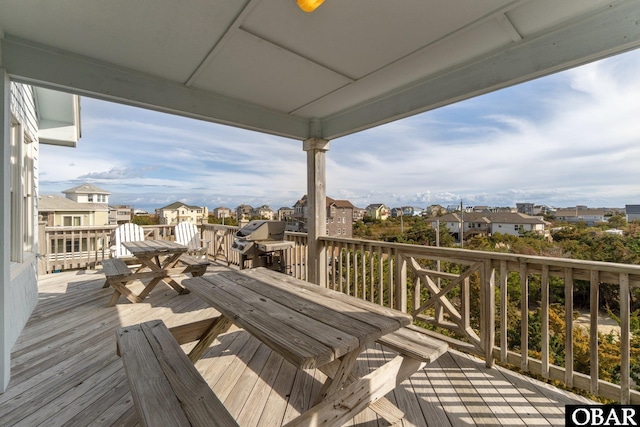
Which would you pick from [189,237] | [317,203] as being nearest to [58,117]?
[189,237]

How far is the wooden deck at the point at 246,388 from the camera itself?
158 centimetres

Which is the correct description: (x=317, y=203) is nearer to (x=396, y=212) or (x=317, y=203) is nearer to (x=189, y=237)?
(x=189, y=237)

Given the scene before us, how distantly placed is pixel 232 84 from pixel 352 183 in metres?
12.7

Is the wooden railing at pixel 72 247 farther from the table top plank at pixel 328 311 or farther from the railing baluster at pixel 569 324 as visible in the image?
the railing baluster at pixel 569 324

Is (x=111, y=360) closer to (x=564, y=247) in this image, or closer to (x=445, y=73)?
(x=445, y=73)

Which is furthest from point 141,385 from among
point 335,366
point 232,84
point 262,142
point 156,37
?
point 262,142

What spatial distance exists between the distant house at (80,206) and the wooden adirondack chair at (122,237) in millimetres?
6660

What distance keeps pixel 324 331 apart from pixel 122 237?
5.89m

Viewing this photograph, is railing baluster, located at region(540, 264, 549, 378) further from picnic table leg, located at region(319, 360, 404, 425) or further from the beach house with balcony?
picnic table leg, located at region(319, 360, 404, 425)

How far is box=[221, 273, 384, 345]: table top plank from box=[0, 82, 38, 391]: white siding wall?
1.70m

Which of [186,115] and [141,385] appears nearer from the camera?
[141,385]

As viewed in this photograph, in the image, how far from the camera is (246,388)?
1826 millimetres

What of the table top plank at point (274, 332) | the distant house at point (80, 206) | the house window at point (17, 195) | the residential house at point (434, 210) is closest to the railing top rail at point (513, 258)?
the table top plank at point (274, 332)

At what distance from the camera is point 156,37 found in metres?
1.98
